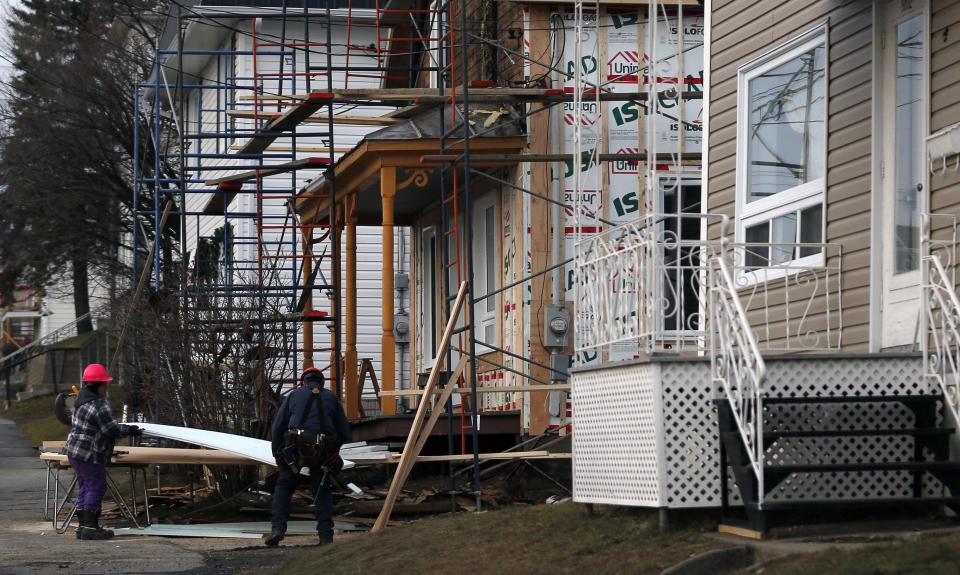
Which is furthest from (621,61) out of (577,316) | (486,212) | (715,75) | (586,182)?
(577,316)

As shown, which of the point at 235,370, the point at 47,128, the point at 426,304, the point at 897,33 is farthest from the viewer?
the point at 47,128

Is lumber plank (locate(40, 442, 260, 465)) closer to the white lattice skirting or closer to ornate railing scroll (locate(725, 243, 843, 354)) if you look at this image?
ornate railing scroll (locate(725, 243, 843, 354))

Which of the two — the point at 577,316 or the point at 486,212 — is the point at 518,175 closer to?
the point at 486,212

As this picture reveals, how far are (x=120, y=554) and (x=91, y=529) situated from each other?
4.86 ft

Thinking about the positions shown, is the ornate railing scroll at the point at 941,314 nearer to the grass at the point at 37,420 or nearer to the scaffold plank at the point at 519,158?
the scaffold plank at the point at 519,158

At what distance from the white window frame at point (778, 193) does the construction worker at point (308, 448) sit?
4.18 metres

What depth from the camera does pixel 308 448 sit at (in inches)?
529

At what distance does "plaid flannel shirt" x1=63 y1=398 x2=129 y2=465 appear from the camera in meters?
14.6

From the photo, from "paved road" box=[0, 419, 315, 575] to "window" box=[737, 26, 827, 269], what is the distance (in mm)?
4806

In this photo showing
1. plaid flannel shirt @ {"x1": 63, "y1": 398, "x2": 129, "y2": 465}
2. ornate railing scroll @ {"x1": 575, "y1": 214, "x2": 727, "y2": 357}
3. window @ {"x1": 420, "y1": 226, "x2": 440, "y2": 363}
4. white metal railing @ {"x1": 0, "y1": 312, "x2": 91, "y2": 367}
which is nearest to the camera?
ornate railing scroll @ {"x1": 575, "y1": 214, "x2": 727, "y2": 357}

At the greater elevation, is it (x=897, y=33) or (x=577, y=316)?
(x=897, y=33)

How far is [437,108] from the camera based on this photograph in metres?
18.4

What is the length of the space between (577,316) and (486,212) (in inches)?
337

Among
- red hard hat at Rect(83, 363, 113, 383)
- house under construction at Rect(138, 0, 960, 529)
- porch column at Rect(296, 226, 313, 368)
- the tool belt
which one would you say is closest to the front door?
house under construction at Rect(138, 0, 960, 529)
